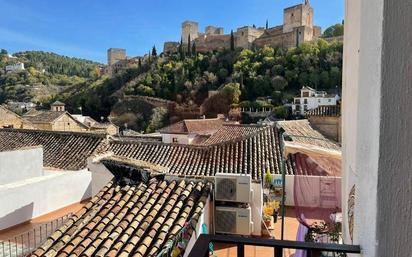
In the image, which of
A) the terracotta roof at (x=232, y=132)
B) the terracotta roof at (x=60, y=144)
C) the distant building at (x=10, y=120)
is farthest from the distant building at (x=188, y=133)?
the terracotta roof at (x=60, y=144)

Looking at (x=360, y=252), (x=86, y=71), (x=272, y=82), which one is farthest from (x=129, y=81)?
(x=360, y=252)

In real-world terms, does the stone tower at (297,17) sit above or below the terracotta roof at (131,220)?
above

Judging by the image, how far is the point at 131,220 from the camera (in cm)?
509

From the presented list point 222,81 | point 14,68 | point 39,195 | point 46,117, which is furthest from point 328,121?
point 14,68

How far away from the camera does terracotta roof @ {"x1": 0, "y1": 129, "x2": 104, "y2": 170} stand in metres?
13.5

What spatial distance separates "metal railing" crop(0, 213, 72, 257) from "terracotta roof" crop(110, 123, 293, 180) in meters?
5.14

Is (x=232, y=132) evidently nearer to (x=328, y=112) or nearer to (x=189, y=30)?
(x=328, y=112)

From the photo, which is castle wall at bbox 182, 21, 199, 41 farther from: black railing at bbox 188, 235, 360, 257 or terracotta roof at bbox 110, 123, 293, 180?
black railing at bbox 188, 235, 360, 257

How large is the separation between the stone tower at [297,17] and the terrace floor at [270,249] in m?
60.5

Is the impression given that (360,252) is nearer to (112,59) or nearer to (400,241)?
(400,241)

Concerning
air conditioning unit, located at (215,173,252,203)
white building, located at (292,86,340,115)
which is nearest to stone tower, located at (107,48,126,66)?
white building, located at (292,86,340,115)

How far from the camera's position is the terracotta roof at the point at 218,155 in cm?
1186

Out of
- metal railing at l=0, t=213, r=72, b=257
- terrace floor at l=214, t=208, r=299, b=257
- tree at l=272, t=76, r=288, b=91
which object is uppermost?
tree at l=272, t=76, r=288, b=91

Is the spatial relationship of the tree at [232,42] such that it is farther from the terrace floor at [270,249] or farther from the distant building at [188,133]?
the terrace floor at [270,249]
